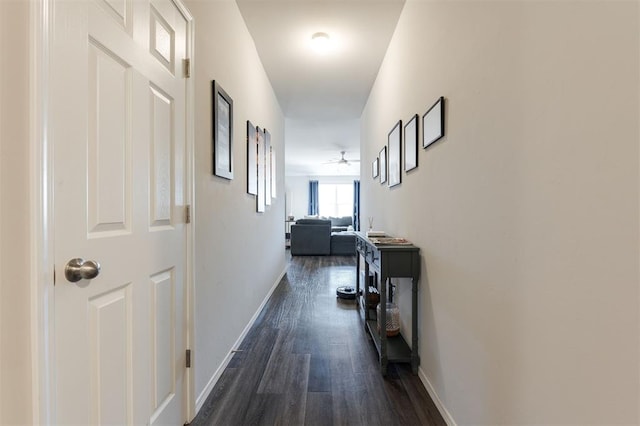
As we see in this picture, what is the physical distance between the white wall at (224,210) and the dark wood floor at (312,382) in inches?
6.4

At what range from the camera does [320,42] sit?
2836 millimetres

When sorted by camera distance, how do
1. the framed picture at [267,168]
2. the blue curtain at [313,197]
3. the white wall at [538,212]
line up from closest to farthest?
the white wall at [538,212]
the framed picture at [267,168]
the blue curtain at [313,197]

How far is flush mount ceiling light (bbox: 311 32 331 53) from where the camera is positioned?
2736 millimetres

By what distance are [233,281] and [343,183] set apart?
9.81m

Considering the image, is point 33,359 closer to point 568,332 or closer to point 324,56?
point 568,332

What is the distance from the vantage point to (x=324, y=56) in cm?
312

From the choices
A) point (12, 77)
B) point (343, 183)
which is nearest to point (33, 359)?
point (12, 77)

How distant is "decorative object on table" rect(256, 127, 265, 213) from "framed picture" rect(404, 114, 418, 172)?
4.92ft

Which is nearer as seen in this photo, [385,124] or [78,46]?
[78,46]

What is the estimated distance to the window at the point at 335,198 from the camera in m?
11.9

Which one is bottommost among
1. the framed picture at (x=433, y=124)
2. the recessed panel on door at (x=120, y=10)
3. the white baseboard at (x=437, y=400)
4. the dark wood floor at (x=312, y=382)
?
the dark wood floor at (x=312, y=382)

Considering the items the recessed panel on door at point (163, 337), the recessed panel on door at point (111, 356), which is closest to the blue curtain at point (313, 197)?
the recessed panel on door at point (163, 337)

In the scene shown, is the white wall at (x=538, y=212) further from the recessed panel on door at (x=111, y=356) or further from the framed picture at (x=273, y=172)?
the framed picture at (x=273, y=172)

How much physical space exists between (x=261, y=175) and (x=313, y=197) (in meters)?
8.42
